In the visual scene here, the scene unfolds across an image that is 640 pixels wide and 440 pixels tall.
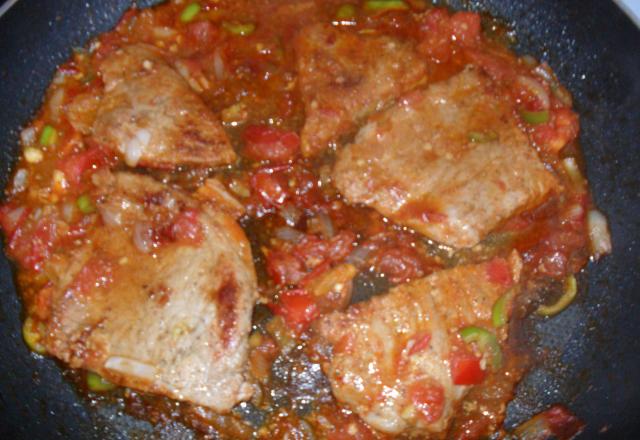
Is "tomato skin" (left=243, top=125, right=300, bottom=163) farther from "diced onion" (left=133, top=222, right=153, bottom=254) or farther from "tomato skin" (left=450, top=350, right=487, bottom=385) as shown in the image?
"tomato skin" (left=450, top=350, right=487, bottom=385)

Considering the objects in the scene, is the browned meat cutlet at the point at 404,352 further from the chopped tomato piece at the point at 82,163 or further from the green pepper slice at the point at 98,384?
the chopped tomato piece at the point at 82,163

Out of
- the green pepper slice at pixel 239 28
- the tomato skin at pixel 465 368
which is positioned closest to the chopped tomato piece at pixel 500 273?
the tomato skin at pixel 465 368

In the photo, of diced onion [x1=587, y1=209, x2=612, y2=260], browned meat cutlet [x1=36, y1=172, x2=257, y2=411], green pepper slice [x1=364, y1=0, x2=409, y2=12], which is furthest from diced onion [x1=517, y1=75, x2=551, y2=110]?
browned meat cutlet [x1=36, y1=172, x2=257, y2=411]

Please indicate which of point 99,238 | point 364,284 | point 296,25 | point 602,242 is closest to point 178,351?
point 99,238

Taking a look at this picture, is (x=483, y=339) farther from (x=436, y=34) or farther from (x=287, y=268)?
(x=436, y=34)

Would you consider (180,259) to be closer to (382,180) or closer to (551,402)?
(382,180)

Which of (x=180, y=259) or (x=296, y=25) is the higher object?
(x=296, y=25)
